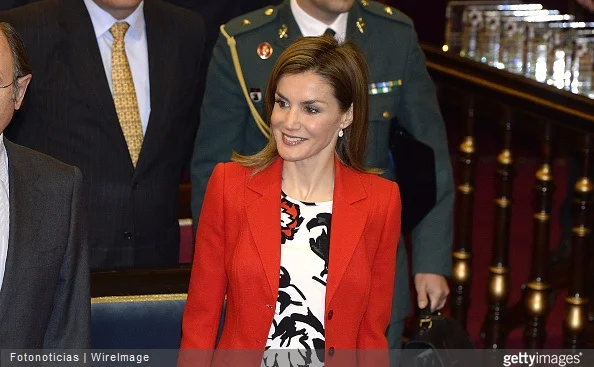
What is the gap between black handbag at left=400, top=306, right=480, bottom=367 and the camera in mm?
3589

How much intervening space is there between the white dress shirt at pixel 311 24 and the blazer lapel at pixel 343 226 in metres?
0.63

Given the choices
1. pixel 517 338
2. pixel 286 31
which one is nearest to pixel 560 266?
pixel 517 338

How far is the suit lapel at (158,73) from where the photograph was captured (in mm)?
3631

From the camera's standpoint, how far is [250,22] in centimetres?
359

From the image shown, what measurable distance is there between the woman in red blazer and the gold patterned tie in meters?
0.69

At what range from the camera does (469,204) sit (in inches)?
175

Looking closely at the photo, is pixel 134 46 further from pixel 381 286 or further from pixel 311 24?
pixel 381 286

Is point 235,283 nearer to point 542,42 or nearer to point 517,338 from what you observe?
point 517,338

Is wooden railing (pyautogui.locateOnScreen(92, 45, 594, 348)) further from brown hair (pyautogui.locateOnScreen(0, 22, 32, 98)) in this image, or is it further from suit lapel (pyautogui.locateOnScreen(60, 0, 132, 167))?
brown hair (pyautogui.locateOnScreen(0, 22, 32, 98))

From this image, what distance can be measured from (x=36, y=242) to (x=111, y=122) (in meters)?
0.90

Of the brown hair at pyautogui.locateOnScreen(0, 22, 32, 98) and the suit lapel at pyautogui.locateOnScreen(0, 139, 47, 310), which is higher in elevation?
the brown hair at pyautogui.locateOnScreen(0, 22, 32, 98)

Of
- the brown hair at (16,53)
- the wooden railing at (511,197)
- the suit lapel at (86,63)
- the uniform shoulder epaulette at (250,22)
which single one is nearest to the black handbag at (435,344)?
the wooden railing at (511,197)

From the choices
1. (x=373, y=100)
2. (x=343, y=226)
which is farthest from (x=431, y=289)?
(x=343, y=226)

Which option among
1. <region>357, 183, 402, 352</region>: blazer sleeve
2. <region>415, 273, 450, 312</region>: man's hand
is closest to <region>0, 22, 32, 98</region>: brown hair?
<region>357, 183, 402, 352</region>: blazer sleeve
